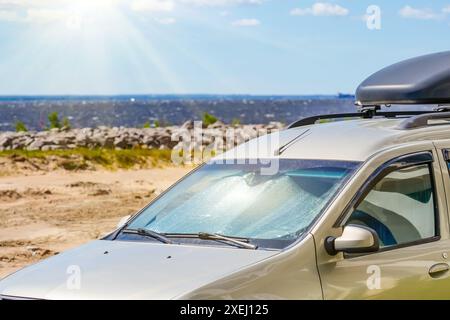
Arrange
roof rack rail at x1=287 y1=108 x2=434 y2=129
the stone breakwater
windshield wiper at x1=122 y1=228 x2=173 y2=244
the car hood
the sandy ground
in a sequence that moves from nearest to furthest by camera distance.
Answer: the car hood, windshield wiper at x1=122 y1=228 x2=173 y2=244, roof rack rail at x1=287 y1=108 x2=434 y2=129, the sandy ground, the stone breakwater

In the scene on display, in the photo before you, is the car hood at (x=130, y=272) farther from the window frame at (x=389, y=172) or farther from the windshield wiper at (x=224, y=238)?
the window frame at (x=389, y=172)

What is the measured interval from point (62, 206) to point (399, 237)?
10.9 m

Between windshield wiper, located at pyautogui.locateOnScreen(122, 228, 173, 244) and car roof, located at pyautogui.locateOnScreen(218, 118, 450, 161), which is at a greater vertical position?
car roof, located at pyautogui.locateOnScreen(218, 118, 450, 161)

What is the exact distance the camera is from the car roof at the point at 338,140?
20.4ft

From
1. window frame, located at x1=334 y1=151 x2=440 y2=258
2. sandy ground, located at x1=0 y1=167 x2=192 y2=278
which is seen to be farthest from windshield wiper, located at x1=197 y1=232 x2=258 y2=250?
sandy ground, located at x1=0 y1=167 x2=192 y2=278

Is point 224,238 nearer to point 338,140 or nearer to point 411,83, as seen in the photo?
point 338,140

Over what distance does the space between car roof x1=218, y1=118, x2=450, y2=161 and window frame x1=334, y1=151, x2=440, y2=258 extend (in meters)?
0.12

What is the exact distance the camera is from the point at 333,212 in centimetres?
568

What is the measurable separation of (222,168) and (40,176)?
44.2ft

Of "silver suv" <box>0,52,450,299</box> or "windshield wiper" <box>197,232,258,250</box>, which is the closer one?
"silver suv" <box>0,52,450,299</box>

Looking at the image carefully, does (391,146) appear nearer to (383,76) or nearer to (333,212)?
(333,212)

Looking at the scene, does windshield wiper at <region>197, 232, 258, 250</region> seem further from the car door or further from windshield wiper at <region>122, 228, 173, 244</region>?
the car door

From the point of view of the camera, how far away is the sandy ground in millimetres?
12766

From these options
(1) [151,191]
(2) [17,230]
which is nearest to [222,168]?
(2) [17,230]
